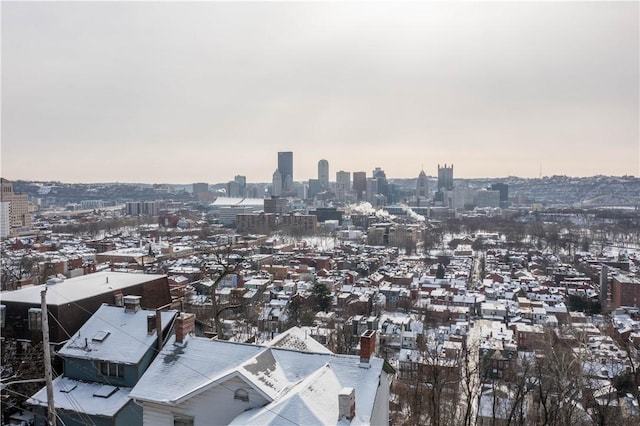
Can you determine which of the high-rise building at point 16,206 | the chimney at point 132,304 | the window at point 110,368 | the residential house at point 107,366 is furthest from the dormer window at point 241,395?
the high-rise building at point 16,206

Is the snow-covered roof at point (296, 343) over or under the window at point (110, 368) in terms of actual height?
over

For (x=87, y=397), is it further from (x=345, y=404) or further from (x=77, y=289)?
(x=345, y=404)

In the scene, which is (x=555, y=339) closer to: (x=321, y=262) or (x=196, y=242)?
(x=321, y=262)

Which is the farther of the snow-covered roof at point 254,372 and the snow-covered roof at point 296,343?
the snow-covered roof at point 296,343

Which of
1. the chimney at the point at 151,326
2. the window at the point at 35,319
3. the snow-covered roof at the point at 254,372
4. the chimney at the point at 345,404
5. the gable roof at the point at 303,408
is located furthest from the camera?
the window at the point at 35,319

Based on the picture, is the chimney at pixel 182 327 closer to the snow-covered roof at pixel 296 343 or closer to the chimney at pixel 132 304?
the snow-covered roof at pixel 296 343

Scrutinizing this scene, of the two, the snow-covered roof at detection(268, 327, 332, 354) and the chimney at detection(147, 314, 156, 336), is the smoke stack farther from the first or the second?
the chimney at detection(147, 314, 156, 336)

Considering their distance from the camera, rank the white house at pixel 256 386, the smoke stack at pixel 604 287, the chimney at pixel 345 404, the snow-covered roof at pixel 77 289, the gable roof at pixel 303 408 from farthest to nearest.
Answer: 1. the smoke stack at pixel 604 287
2. the snow-covered roof at pixel 77 289
3. the white house at pixel 256 386
4. the chimney at pixel 345 404
5. the gable roof at pixel 303 408
